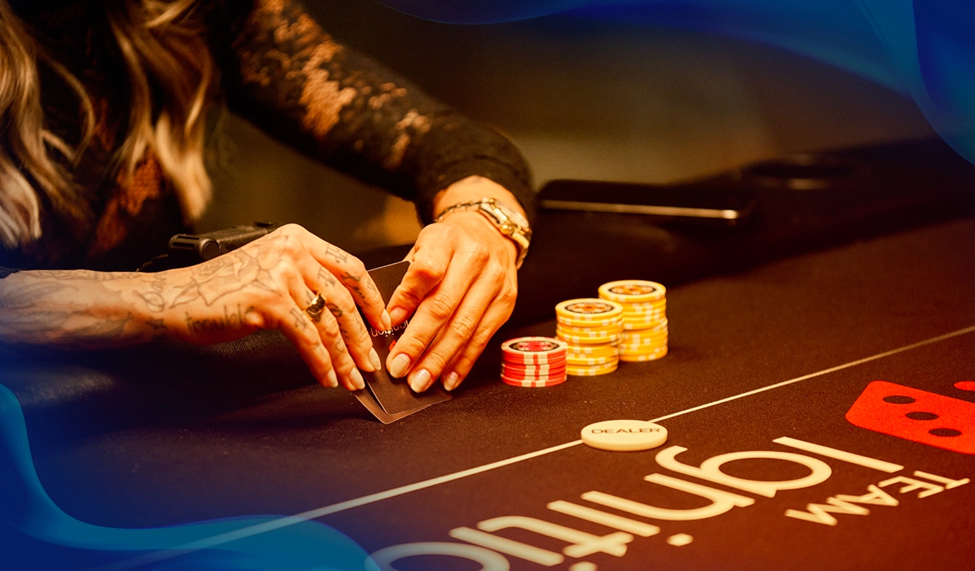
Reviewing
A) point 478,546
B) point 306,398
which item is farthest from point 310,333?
point 478,546

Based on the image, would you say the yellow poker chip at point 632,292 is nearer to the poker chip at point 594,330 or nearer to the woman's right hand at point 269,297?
the poker chip at point 594,330

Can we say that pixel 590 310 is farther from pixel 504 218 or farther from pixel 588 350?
pixel 504 218

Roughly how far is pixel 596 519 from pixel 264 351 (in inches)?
32.5

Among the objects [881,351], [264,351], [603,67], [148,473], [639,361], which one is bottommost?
[148,473]

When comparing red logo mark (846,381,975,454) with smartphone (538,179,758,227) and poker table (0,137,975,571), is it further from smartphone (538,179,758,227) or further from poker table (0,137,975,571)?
smartphone (538,179,758,227)

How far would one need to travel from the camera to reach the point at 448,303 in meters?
1.94

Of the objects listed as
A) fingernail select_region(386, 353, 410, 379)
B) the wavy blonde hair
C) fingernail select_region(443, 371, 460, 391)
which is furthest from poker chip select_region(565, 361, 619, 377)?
the wavy blonde hair

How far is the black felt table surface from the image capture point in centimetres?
133

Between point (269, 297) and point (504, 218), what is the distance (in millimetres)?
726

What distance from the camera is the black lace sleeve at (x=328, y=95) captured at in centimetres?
280

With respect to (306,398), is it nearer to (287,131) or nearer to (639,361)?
(639,361)

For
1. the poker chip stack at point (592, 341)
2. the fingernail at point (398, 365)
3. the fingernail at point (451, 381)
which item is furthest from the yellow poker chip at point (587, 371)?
the fingernail at point (398, 365)

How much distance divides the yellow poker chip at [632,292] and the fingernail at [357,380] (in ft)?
2.24

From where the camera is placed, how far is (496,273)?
2057 millimetres
